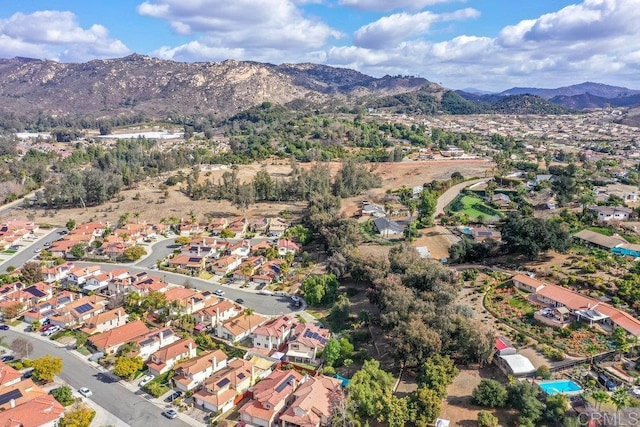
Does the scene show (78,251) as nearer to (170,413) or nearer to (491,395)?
(170,413)

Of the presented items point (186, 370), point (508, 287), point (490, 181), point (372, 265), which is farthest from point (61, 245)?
point (490, 181)

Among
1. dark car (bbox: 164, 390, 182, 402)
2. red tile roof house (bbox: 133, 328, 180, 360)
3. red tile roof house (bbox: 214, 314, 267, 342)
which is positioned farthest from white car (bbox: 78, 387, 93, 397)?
red tile roof house (bbox: 214, 314, 267, 342)

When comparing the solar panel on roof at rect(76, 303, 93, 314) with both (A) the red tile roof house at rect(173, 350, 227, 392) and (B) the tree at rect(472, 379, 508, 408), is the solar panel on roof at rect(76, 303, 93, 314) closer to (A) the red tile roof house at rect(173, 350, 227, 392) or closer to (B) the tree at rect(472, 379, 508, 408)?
(A) the red tile roof house at rect(173, 350, 227, 392)

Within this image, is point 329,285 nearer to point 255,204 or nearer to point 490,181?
point 255,204

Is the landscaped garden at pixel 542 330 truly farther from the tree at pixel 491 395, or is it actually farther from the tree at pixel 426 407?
the tree at pixel 426 407

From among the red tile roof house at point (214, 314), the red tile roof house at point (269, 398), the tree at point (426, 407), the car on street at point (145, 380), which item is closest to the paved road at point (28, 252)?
the red tile roof house at point (214, 314)

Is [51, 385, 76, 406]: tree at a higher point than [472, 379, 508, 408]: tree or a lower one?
higher
